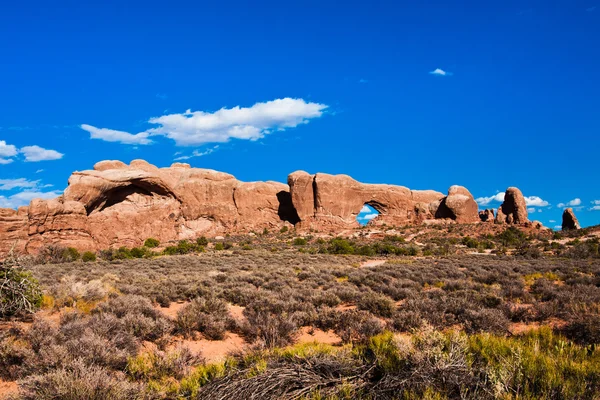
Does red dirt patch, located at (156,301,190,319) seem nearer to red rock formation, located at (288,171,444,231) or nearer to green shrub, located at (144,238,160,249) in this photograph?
green shrub, located at (144,238,160,249)

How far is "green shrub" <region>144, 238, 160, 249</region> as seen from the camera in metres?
36.0

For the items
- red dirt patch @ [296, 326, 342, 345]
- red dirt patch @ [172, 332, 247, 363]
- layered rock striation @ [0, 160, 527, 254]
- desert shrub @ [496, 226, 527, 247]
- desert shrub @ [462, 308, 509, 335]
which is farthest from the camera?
layered rock striation @ [0, 160, 527, 254]

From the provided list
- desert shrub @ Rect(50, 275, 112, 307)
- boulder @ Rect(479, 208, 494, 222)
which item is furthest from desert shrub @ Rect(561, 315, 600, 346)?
boulder @ Rect(479, 208, 494, 222)

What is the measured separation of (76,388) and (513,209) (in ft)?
157

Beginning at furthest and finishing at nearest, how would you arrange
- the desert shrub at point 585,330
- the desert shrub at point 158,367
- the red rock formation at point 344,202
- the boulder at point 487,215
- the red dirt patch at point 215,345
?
the boulder at point 487,215 < the red rock formation at point 344,202 < the red dirt patch at point 215,345 < the desert shrub at point 585,330 < the desert shrub at point 158,367

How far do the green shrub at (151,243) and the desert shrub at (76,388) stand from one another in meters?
34.3

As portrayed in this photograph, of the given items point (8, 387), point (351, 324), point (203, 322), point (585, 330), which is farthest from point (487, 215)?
point (8, 387)

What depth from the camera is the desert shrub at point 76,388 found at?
341 centimetres

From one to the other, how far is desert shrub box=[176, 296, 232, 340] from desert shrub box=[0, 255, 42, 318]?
9.55 ft

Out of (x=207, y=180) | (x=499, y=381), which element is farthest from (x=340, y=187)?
(x=499, y=381)

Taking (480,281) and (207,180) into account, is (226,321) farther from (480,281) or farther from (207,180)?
(207,180)

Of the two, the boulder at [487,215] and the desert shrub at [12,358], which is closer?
the desert shrub at [12,358]

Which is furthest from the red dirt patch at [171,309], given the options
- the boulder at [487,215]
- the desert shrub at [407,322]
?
the boulder at [487,215]

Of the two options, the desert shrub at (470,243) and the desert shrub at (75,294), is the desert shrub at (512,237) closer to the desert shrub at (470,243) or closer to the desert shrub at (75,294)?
the desert shrub at (470,243)
